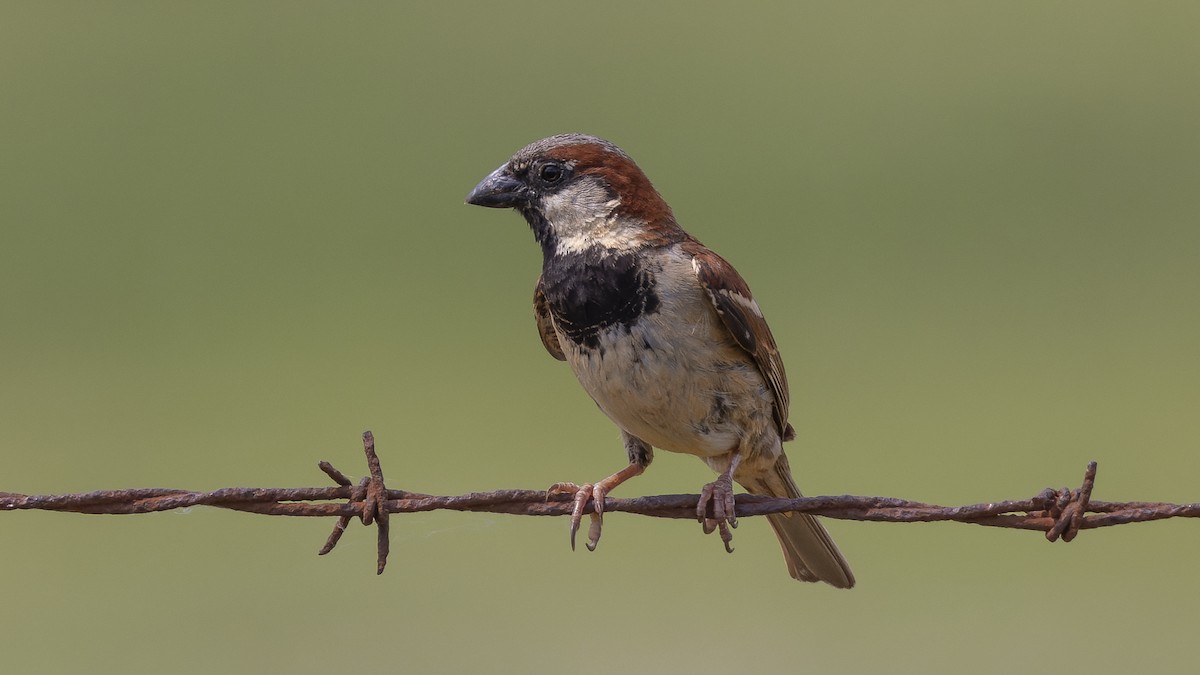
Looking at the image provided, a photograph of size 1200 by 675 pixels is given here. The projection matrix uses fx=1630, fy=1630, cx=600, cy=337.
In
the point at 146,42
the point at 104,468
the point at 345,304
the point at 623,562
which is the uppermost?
the point at 146,42

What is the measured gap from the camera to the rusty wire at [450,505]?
13.7 feet

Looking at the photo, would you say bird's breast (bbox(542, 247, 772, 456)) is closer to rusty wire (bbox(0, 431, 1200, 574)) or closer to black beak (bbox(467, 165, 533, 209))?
black beak (bbox(467, 165, 533, 209))

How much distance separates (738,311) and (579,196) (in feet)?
2.22

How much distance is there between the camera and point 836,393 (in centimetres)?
1257

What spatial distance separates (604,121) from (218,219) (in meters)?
3.96

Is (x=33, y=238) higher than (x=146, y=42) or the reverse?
the reverse

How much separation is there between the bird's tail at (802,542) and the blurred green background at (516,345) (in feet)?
3.47

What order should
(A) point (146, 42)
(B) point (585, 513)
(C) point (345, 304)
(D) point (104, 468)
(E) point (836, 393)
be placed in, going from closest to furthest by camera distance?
(B) point (585, 513) → (D) point (104, 468) → (E) point (836, 393) → (C) point (345, 304) → (A) point (146, 42)

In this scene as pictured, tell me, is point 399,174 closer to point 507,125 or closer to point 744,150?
point 507,125

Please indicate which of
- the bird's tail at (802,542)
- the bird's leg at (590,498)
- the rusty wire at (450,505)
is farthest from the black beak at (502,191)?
the rusty wire at (450,505)

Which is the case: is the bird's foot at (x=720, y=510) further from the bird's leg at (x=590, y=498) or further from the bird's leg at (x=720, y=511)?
the bird's leg at (x=590, y=498)

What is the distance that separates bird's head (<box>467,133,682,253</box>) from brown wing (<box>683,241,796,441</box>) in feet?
0.62

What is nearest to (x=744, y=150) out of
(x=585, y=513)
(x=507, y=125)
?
(x=507, y=125)

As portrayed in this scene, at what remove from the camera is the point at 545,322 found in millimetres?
5594
